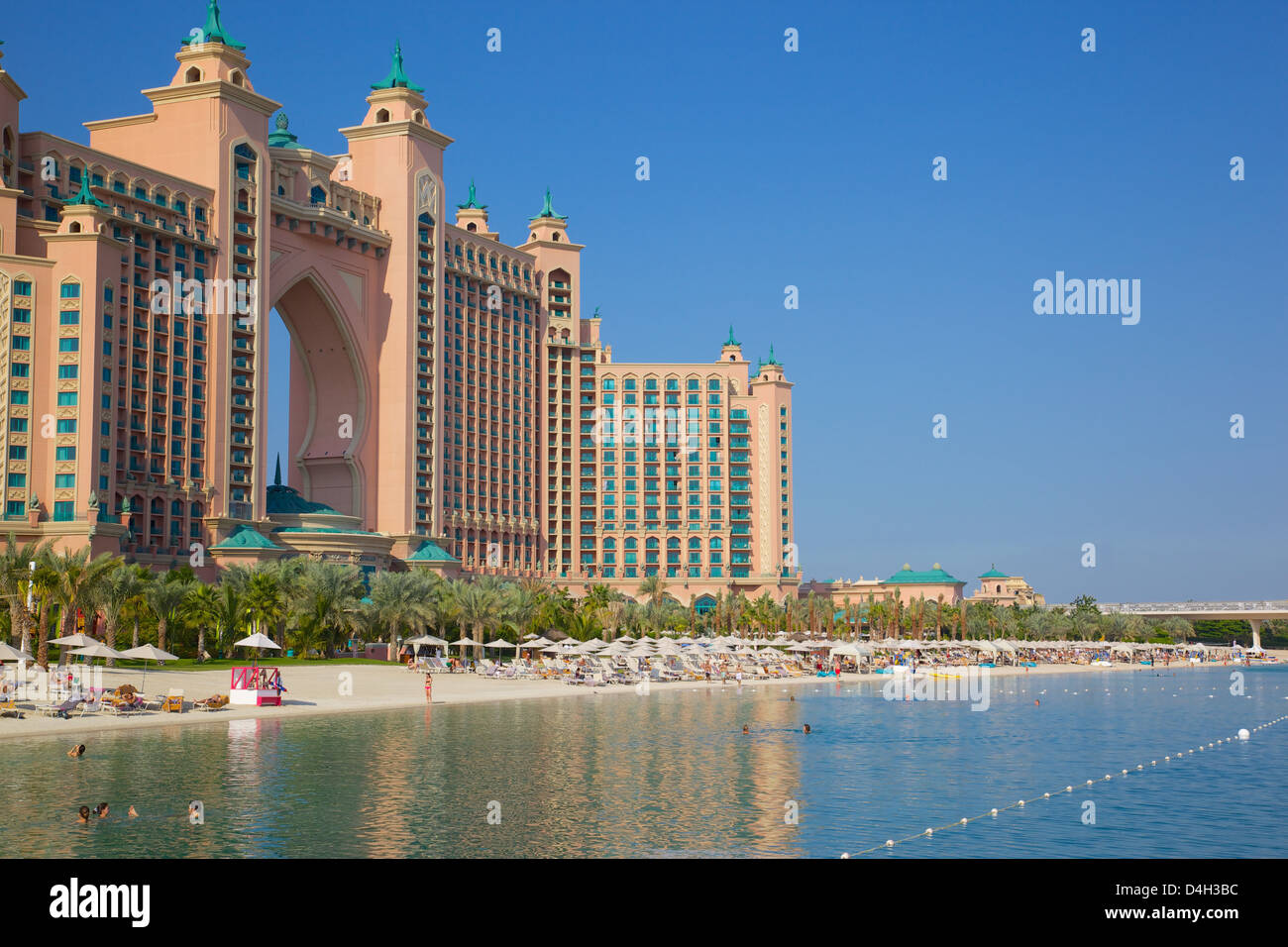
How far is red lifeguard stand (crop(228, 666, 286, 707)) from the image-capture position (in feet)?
172

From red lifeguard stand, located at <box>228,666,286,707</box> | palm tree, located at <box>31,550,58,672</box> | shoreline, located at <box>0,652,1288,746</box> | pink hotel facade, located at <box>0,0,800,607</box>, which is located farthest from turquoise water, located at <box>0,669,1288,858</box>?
pink hotel facade, located at <box>0,0,800,607</box>

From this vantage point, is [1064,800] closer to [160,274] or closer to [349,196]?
[160,274]

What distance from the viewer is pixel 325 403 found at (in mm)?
129000

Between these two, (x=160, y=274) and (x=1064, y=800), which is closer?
(x=1064, y=800)

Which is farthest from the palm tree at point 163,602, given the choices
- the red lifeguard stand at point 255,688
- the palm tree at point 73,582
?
the red lifeguard stand at point 255,688

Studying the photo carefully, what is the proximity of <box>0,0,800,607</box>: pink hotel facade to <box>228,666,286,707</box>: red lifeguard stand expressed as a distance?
3901cm

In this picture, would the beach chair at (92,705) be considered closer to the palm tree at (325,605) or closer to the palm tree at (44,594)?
the palm tree at (44,594)

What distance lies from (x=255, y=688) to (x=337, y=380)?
79.0 metres

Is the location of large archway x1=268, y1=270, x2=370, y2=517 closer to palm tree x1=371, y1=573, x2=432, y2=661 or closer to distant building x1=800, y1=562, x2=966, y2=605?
palm tree x1=371, y1=573, x2=432, y2=661

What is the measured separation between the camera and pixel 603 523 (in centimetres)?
16288

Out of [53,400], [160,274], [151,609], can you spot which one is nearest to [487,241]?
[160,274]

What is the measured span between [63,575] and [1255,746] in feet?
168

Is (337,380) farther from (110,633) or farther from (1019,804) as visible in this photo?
(1019,804)

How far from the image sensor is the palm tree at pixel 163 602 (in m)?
68.4
